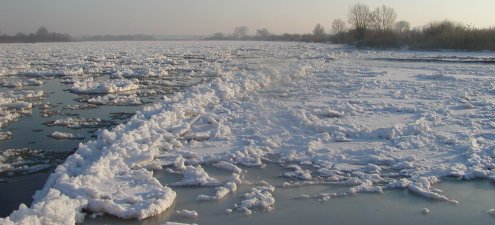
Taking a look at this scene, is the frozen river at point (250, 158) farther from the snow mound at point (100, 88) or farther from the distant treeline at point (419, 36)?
the distant treeline at point (419, 36)

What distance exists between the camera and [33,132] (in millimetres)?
9086

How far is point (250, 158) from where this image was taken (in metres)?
7.45

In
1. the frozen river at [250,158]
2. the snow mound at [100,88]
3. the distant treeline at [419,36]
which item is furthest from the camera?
the distant treeline at [419,36]

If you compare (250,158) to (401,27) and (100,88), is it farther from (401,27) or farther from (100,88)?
(401,27)

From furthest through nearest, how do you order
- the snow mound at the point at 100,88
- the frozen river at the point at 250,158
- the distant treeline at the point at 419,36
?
the distant treeline at the point at 419,36 → the snow mound at the point at 100,88 → the frozen river at the point at 250,158

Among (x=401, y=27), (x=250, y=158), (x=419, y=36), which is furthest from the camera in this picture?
(x=401, y=27)

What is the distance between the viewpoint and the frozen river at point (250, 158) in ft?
17.3

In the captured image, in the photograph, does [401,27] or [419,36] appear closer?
[419,36]

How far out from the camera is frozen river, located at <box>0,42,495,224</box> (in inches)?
207

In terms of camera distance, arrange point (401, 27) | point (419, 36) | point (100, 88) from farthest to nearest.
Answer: point (401, 27) < point (419, 36) < point (100, 88)

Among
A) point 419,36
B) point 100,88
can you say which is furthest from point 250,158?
point 419,36

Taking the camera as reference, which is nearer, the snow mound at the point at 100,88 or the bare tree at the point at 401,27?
the snow mound at the point at 100,88

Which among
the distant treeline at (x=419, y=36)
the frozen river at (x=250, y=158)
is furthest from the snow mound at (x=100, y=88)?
the distant treeline at (x=419, y=36)

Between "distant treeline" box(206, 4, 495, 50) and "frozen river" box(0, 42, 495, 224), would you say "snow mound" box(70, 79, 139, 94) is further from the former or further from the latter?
"distant treeline" box(206, 4, 495, 50)
